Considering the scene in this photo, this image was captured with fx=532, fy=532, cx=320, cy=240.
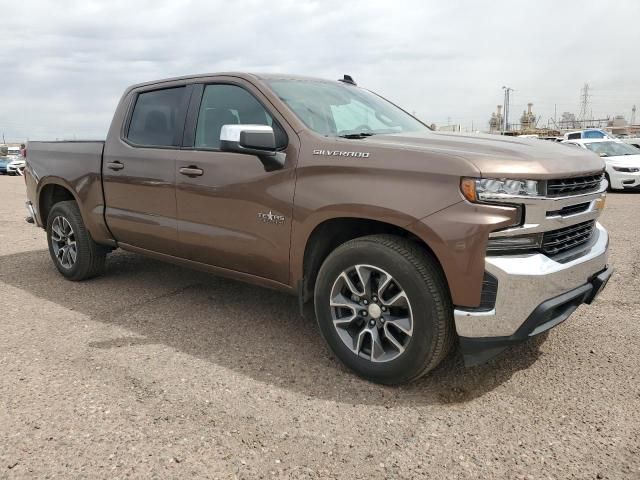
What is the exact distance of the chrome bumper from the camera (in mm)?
2564

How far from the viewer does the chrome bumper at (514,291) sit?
2564 mm

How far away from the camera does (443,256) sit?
8.75 feet

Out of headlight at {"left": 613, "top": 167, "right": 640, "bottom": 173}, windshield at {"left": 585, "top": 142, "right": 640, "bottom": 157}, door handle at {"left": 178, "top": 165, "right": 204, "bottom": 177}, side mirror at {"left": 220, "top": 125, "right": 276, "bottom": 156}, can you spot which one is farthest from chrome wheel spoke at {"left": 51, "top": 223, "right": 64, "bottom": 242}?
windshield at {"left": 585, "top": 142, "right": 640, "bottom": 157}

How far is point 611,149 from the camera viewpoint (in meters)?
14.5

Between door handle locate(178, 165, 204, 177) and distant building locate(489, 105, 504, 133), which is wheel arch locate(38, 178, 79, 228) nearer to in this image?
door handle locate(178, 165, 204, 177)

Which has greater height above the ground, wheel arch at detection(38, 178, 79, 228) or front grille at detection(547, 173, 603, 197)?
front grille at detection(547, 173, 603, 197)

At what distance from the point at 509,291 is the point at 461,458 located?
31.8 inches

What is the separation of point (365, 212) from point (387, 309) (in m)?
0.56

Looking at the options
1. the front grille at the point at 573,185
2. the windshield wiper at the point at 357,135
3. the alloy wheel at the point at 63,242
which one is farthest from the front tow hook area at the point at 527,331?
the alloy wheel at the point at 63,242

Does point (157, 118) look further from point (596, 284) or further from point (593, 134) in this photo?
point (593, 134)

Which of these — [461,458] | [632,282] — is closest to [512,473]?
[461,458]

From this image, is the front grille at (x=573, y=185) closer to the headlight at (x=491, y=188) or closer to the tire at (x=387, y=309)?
the headlight at (x=491, y=188)

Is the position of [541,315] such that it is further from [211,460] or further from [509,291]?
[211,460]

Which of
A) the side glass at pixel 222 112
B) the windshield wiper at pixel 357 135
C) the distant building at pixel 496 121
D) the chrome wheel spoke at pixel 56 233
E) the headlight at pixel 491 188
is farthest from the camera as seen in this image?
the distant building at pixel 496 121
